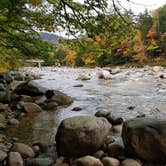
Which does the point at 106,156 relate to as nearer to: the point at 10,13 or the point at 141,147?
the point at 141,147

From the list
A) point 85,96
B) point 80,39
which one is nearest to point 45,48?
point 80,39

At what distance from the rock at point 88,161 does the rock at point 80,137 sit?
17.3 inches

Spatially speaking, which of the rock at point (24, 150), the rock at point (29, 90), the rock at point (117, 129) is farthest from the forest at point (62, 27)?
the rock at point (24, 150)

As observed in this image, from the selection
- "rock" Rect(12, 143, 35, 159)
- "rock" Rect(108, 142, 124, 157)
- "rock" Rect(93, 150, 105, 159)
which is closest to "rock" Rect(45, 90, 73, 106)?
"rock" Rect(12, 143, 35, 159)

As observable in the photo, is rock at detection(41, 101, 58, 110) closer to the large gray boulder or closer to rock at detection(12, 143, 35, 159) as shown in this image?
rock at detection(12, 143, 35, 159)

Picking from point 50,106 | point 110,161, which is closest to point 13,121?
point 50,106

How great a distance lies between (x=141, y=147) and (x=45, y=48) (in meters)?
5.39

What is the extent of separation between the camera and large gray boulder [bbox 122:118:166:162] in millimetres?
6543

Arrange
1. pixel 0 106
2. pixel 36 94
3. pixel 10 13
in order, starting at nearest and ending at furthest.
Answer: pixel 10 13, pixel 0 106, pixel 36 94

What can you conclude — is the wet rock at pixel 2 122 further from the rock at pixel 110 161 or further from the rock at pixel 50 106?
the rock at pixel 110 161

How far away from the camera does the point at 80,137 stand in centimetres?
699

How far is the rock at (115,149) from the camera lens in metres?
7.06

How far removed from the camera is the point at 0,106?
12727mm

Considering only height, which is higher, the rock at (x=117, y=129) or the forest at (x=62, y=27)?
the forest at (x=62, y=27)
